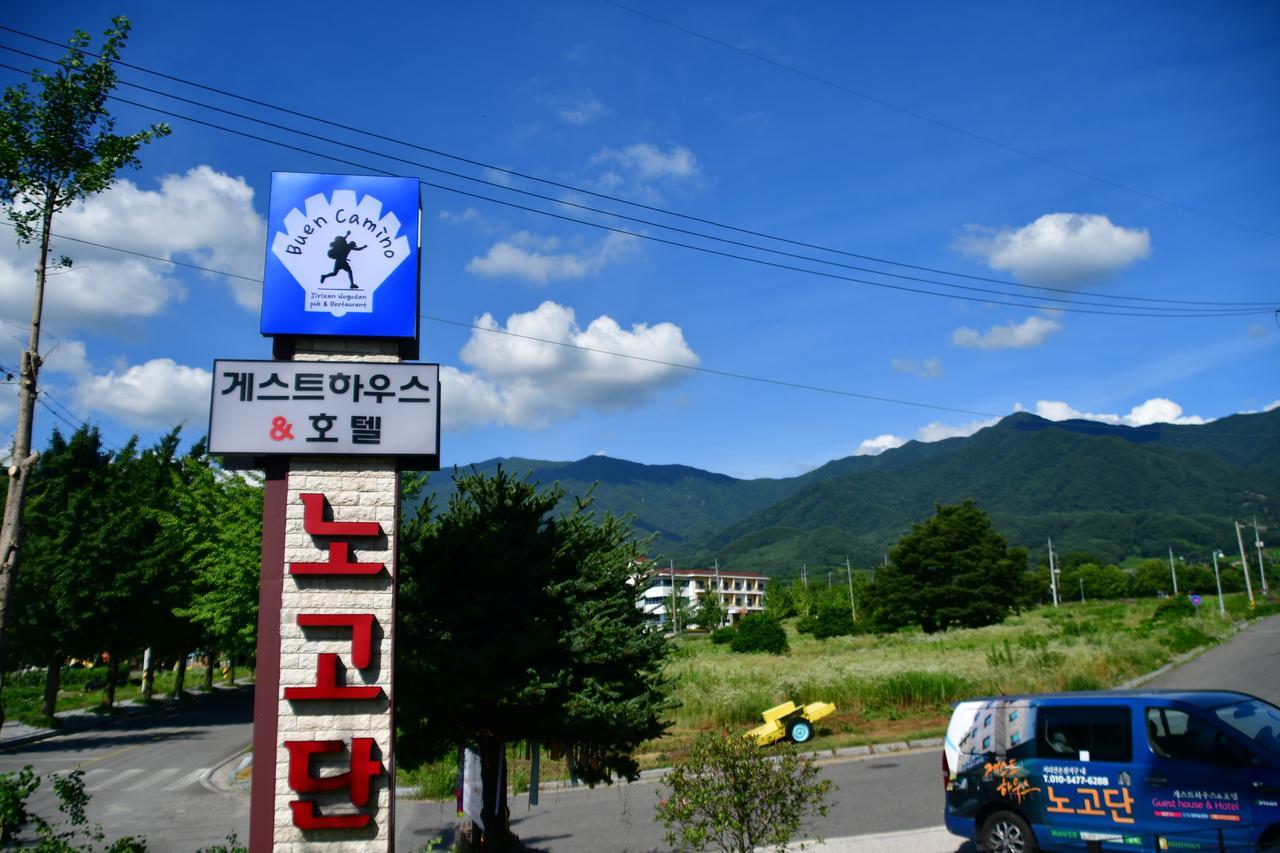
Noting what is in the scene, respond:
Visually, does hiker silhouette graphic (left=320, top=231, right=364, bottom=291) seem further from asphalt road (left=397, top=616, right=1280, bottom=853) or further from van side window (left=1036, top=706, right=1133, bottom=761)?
van side window (left=1036, top=706, right=1133, bottom=761)

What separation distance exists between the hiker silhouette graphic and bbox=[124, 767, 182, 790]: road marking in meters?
16.6

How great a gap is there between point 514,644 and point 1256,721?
811 centimetres

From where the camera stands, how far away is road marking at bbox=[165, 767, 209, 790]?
19748mm

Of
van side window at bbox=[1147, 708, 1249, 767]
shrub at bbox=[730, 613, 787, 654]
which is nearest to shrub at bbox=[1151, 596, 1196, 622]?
shrub at bbox=[730, 613, 787, 654]

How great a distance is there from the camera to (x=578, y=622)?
36.3 feet

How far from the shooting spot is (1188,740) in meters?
8.83

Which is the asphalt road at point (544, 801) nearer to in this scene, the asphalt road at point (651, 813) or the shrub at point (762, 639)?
the asphalt road at point (651, 813)

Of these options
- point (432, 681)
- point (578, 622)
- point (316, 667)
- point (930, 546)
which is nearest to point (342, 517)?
point (316, 667)

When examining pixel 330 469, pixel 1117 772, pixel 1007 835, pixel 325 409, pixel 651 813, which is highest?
pixel 325 409

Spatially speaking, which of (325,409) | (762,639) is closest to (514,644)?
(325,409)

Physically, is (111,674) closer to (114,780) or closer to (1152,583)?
(114,780)

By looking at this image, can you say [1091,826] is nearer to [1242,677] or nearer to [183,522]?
[1242,677]

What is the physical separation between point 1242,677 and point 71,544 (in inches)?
1593

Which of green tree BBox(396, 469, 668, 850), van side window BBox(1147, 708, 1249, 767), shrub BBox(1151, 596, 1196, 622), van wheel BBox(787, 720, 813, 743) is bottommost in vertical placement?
van wheel BBox(787, 720, 813, 743)
